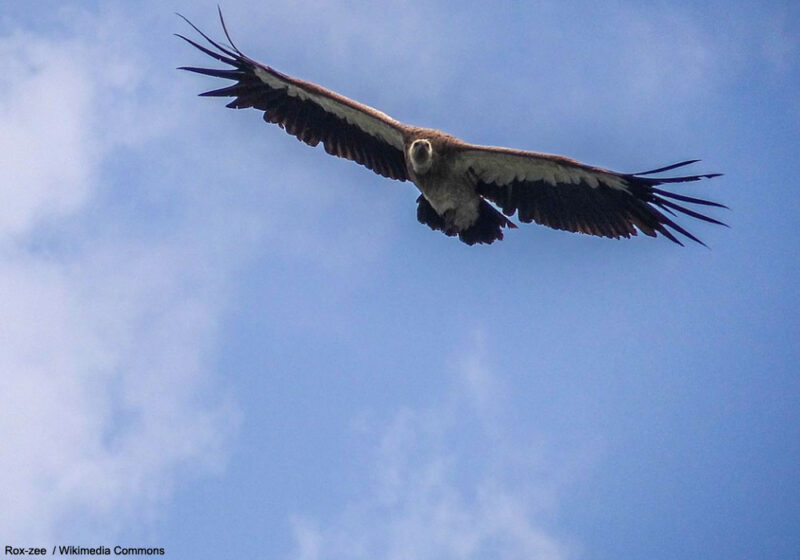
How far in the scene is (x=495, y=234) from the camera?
37.7 feet

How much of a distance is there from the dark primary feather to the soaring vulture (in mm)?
10

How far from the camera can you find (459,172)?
11.4 metres

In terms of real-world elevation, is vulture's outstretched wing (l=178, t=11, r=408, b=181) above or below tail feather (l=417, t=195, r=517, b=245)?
above

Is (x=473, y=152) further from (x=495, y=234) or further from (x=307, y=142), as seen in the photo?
(x=307, y=142)

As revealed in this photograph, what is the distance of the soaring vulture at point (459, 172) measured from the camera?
1096cm

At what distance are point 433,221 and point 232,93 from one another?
107 inches

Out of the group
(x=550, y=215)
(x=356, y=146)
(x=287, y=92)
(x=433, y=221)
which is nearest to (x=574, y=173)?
(x=550, y=215)

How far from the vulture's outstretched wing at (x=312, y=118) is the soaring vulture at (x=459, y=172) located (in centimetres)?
1

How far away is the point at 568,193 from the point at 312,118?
3.01 meters

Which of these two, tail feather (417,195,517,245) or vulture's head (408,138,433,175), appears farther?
tail feather (417,195,517,245)

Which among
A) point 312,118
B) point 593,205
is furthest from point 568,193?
point 312,118

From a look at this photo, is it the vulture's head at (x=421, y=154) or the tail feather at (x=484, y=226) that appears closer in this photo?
the vulture's head at (x=421, y=154)

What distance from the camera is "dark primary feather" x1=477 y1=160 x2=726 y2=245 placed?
10.8 meters

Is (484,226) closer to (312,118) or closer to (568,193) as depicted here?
(568,193)
